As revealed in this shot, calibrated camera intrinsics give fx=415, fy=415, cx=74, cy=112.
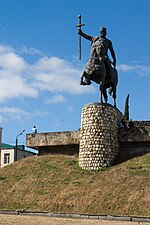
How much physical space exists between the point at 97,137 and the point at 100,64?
12.6 ft

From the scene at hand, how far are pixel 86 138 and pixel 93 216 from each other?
21.0 ft

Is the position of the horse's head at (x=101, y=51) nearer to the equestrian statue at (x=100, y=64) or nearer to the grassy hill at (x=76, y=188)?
the equestrian statue at (x=100, y=64)

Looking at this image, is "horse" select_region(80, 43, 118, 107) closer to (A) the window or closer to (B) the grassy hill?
(B) the grassy hill

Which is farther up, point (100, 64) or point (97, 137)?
point (100, 64)

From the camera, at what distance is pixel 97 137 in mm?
19703

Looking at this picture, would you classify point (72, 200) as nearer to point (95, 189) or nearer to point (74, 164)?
point (95, 189)

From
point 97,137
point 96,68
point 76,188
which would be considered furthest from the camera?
point 96,68

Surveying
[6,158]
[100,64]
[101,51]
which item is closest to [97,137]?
[100,64]

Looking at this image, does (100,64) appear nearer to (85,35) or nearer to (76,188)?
(85,35)

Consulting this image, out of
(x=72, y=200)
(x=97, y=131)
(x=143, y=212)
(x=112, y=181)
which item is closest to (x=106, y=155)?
(x=97, y=131)

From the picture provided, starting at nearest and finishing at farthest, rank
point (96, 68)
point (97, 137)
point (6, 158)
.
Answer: point (97, 137) < point (96, 68) < point (6, 158)

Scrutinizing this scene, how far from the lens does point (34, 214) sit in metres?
14.8

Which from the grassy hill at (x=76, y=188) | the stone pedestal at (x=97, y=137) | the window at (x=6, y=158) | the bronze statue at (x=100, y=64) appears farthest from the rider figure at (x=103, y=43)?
the window at (x=6, y=158)

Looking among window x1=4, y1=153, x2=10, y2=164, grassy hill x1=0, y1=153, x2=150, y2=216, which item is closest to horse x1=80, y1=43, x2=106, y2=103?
grassy hill x1=0, y1=153, x2=150, y2=216
